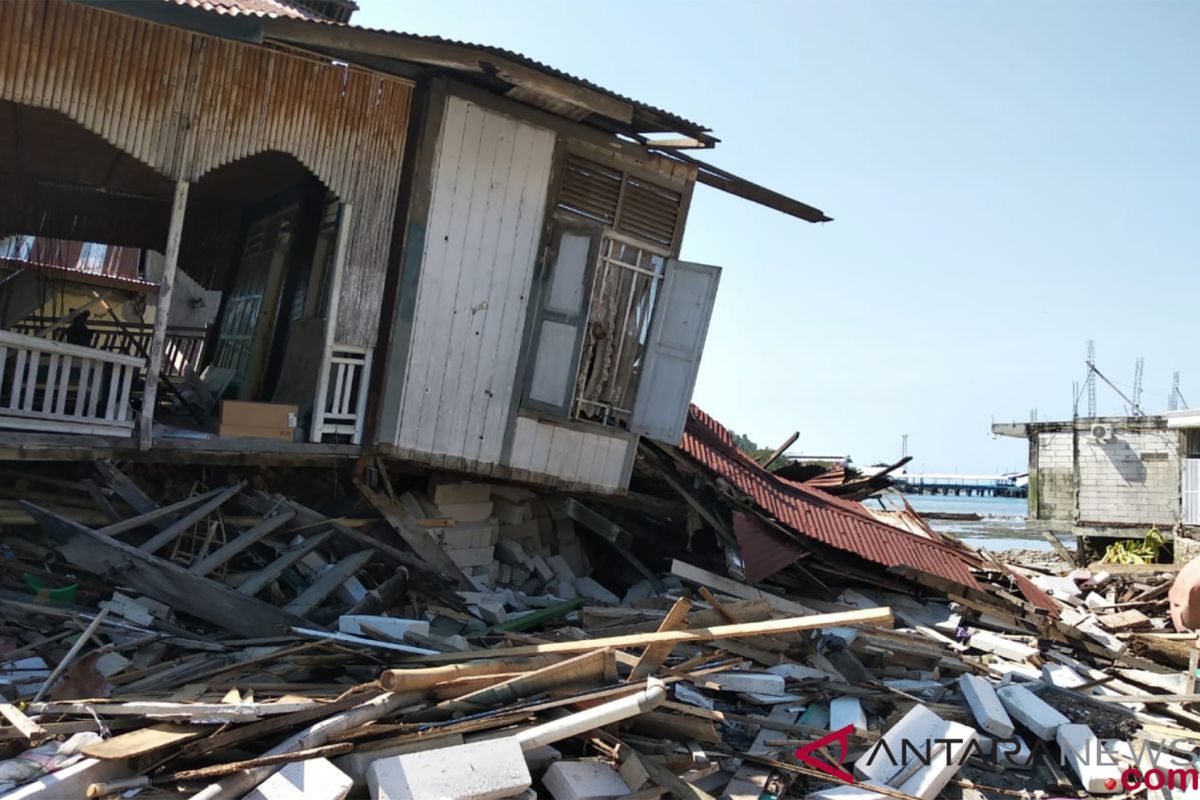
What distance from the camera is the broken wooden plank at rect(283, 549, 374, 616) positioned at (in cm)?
692

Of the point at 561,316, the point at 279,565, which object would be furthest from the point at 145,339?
the point at 561,316

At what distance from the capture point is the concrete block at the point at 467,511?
9.06 m

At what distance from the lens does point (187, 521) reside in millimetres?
7172

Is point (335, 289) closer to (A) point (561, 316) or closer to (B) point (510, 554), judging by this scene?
(A) point (561, 316)

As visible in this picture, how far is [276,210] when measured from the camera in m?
10.9

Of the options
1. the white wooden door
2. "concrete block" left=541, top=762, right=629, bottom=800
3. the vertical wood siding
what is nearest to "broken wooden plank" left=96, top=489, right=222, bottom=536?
the vertical wood siding

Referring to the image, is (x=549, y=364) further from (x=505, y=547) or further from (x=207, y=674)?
(x=207, y=674)

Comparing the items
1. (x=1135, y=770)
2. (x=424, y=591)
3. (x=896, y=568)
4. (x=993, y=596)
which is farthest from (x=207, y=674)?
(x=993, y=596)

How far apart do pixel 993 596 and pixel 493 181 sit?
6.52 m

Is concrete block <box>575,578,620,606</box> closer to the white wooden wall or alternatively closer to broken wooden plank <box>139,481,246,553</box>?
the white wooden wall

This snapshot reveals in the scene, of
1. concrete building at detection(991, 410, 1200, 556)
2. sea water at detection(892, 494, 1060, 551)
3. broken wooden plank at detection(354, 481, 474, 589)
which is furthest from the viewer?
sea water at detection(892, 494, 1060, 551)

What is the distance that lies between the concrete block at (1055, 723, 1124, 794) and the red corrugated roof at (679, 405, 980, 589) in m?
3.10

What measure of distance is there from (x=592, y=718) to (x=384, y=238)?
483cm

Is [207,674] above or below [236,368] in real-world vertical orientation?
below
